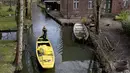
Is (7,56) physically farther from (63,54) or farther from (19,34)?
(63,54)

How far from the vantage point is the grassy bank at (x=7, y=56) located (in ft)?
46.2

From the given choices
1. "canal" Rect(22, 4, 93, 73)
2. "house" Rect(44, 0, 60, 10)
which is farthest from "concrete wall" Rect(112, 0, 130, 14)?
"house" Rect(44, 0, 60, 10)

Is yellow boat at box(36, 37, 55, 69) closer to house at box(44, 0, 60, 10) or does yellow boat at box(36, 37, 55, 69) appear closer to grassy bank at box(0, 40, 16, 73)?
grassy bank at box(0, 40, 16, 73)

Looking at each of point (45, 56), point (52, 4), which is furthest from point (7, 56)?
point (52, 4)

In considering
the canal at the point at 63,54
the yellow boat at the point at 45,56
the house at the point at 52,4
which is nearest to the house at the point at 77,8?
the canal at the point at 63,54

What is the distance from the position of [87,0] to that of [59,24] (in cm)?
579

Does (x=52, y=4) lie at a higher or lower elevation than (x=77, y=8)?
lower

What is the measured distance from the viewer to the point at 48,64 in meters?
14.8

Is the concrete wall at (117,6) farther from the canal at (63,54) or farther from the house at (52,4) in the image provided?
the house at (52,4)

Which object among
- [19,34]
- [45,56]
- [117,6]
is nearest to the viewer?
[19,34]

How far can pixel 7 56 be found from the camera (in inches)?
635

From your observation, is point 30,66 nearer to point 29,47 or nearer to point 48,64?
point 48,64

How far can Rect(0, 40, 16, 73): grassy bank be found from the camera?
14.1 m

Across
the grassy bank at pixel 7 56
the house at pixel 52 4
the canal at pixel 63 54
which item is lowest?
the canal at pixel 63 54
